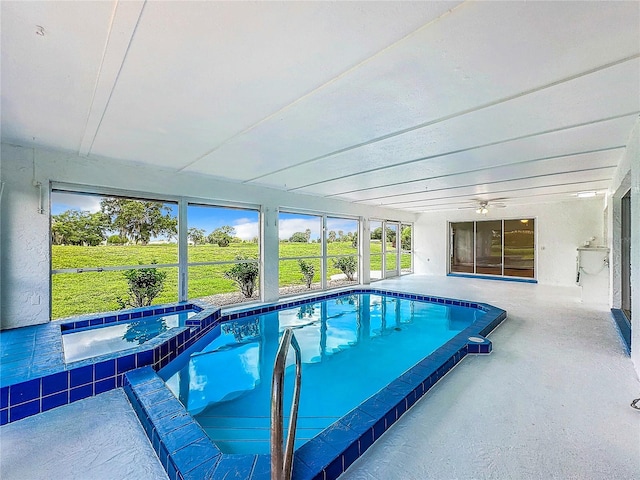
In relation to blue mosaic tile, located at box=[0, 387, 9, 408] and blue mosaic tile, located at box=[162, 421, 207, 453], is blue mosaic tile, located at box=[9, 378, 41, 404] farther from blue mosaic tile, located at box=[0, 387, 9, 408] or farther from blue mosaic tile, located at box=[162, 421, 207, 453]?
blue mosaic tile, located at box=[162, 421, 207, 453]

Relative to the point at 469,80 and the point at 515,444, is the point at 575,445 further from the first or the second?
the point at 469,80

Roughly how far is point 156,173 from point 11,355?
2987 mm

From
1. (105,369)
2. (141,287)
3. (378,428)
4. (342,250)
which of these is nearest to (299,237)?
(342,250)

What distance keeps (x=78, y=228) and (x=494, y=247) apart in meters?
11.7

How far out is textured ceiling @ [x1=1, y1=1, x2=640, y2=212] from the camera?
1468mm

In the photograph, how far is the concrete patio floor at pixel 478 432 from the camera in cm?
163

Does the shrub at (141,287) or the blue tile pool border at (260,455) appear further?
the shrub at (141,287)

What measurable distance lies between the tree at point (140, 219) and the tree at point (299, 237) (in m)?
2.92

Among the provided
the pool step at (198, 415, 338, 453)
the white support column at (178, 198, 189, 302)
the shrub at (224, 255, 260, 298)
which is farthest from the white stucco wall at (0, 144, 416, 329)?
the pool step at (198, 415, 338, 453)

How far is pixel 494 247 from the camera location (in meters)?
10.3

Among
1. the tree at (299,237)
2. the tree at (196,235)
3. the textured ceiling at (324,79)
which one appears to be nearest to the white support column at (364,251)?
the tree at (299,237)

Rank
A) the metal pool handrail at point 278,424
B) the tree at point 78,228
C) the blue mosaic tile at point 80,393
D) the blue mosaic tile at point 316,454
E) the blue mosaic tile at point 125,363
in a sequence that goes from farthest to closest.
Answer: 1. the tree at point 78,228
2. the blue mosaic tile at point 125,363
3. the blue mosaic tile at point 80,393
4. the blue mosaic tile at point 316,454
5. the metal pool handrail at point 278,424

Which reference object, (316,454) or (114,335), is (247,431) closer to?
(316,454)

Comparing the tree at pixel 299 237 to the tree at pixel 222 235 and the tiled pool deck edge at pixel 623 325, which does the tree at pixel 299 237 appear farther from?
the tiled pool deck edge at pixel 623 325
